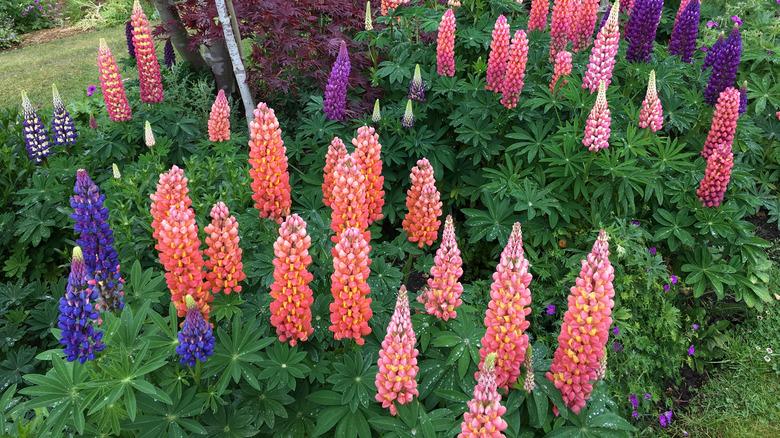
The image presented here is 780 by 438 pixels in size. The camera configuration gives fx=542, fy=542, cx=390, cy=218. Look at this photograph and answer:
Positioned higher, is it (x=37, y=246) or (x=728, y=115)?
(x=728, y=115)

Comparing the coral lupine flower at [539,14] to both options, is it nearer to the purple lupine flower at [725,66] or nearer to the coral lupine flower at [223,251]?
the purple lupine flower at [725,66]

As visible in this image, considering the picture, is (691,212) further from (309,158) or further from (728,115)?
(309,158)

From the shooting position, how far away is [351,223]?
270 cm

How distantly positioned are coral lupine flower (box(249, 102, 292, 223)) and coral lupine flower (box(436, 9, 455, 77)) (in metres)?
2.03

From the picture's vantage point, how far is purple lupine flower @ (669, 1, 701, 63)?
4.70 meters

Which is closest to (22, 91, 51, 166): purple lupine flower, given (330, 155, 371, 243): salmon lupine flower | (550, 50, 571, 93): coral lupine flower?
(330, 155, 371, 243): salmon lupine flower

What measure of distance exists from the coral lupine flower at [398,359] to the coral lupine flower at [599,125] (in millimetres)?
2356

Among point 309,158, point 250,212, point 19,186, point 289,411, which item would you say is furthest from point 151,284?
point 19,186

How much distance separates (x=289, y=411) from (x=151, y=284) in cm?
104

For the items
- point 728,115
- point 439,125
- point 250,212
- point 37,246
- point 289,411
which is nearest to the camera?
point 289,411

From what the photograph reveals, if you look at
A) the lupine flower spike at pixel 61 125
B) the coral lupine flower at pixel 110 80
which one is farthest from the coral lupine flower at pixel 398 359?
the lupine flower spike at pixel 61 125

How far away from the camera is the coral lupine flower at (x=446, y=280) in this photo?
7.64ft

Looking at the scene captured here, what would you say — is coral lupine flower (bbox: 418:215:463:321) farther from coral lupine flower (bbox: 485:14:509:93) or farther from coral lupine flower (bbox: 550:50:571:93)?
coral lupine flower (bbox: 550:50:571:93)

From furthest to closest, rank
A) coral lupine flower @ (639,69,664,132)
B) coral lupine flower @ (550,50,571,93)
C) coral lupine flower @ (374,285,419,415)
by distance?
coral lupine flower @ (550,50,571,93) < coral lupine flower @ (639,69,664,132) < coral lupine flower @ (374,285,419,415)
